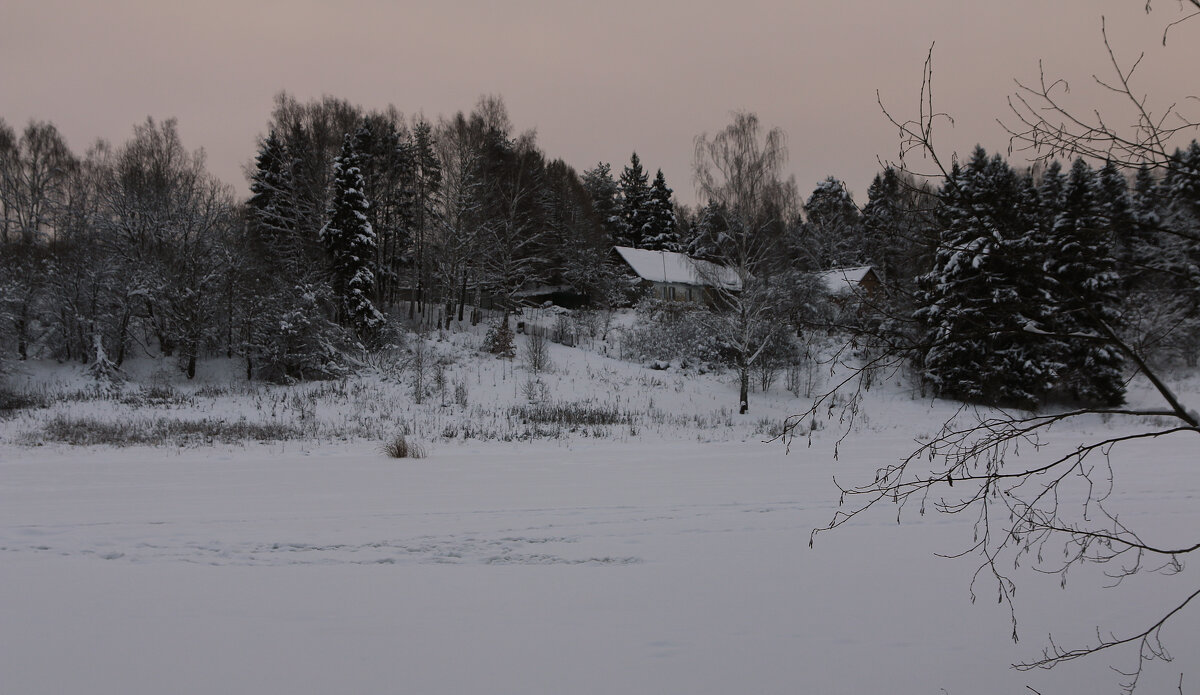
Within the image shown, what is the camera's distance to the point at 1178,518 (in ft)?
21.6

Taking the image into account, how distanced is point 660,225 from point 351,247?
2963 centimetres

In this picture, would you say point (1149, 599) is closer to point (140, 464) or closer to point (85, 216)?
point (140, 464)

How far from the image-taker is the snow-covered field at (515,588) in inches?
151

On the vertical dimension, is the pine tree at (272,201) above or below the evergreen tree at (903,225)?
above

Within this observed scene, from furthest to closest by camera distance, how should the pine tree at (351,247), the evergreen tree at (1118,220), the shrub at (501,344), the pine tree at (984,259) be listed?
1. the pine tree at (351,247)
2. the shrub at (501,344)
3. the pine tree at (984,259)
4. the evergreen tree at (1118,220)

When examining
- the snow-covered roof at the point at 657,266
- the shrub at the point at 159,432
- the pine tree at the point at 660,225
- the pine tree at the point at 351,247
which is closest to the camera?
the shrub at the point at 159,432

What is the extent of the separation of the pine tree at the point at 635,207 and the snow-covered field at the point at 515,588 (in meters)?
42.7

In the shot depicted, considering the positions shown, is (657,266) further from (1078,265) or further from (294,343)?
(1078,265)

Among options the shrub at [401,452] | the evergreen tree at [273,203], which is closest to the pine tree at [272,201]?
the evergreen tree at [273,203]

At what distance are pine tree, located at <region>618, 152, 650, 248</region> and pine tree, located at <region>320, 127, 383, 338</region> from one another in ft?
84.3

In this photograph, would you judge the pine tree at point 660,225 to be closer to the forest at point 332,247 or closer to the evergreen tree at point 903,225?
the forest at point 332,247

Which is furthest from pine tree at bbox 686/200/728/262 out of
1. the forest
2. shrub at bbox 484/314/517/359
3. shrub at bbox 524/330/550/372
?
shrub at bbox 484/314/517/359

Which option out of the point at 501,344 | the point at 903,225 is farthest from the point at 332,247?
the point at 903,225

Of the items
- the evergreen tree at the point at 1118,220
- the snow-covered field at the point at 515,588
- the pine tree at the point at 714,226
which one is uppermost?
the pine tree at the point at 714,226
